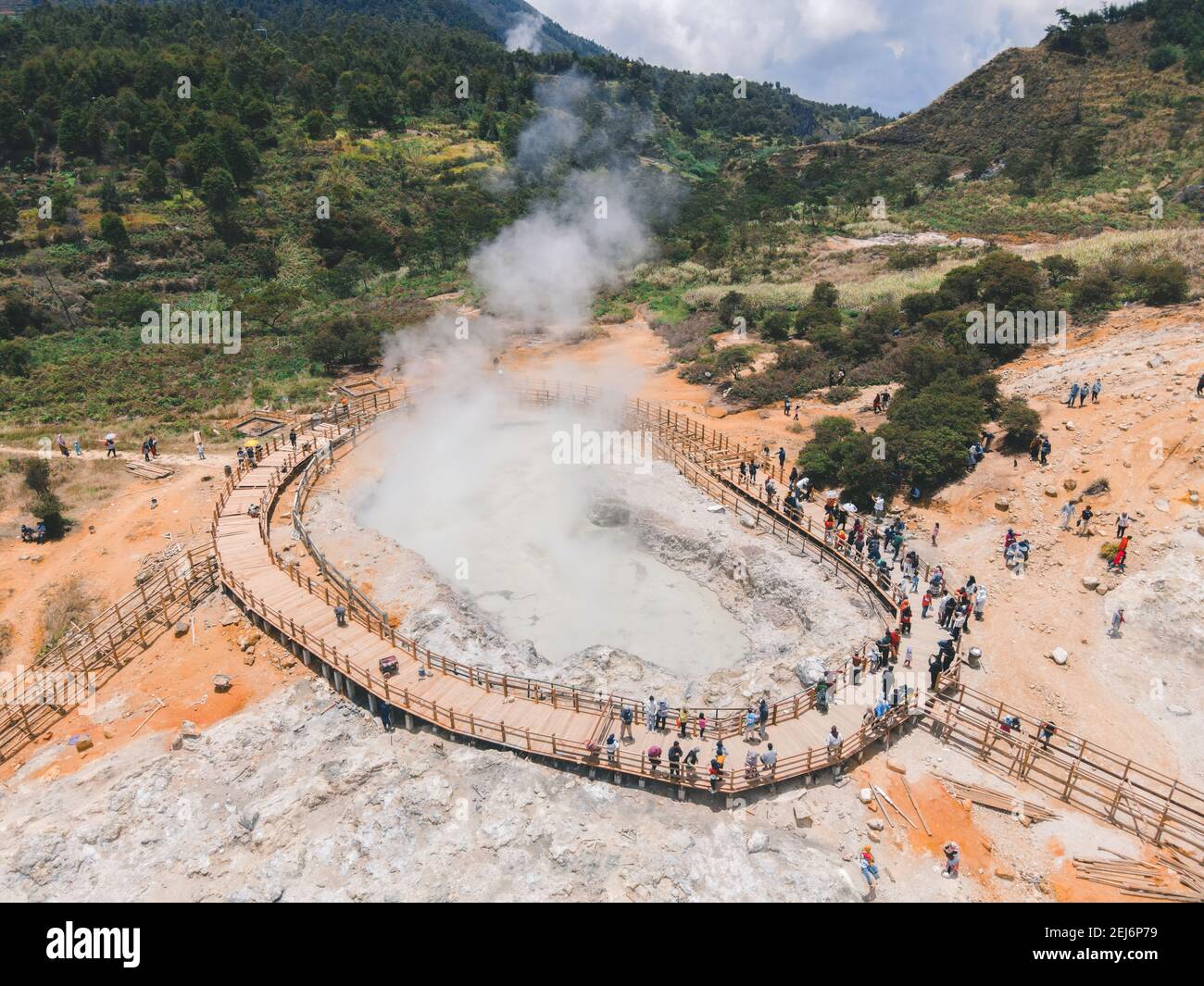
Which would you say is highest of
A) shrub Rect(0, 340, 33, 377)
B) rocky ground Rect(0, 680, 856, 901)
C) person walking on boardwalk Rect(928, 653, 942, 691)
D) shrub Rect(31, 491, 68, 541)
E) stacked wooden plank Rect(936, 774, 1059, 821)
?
shrub Rect(0, 340, 33, 377)

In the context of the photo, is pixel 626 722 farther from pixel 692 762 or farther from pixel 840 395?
pixel 840 395

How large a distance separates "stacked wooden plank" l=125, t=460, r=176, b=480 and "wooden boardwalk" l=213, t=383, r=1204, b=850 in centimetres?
988

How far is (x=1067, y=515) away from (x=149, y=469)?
35991 millimetres

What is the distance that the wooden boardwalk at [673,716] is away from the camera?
52.9ft

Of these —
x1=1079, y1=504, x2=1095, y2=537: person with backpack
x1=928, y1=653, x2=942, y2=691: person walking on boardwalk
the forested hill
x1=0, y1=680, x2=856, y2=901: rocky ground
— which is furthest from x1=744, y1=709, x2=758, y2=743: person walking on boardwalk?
the forested hill

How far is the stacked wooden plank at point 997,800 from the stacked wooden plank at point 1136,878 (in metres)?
1.11

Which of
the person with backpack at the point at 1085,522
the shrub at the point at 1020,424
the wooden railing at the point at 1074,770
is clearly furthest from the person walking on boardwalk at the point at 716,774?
the shrub at the point at 1020,424

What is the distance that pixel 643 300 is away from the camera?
60.2 metres

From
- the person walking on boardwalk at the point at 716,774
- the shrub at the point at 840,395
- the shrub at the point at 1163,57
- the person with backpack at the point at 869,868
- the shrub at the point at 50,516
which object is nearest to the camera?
the person with backpack at the point at 869,868

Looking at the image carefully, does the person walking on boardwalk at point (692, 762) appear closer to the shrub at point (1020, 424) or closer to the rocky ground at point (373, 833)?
the rocky ground at point (373, 833)

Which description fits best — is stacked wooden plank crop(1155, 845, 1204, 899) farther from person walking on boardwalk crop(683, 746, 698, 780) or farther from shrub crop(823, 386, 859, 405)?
shrub crop(823, 386, 859, 405)

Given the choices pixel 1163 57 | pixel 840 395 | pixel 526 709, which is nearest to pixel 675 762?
pixel 526 709

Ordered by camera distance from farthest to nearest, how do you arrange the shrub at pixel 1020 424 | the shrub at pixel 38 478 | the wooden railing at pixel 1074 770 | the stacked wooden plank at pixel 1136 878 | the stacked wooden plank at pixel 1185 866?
1. the shrub at pixel 38 478
2. the shrub at pixel 1020 424
3. the wooden railing at pixel 1074 770
4. the stacked wooden plank at pixel 1185 866
5. the stacked wooden plank at pixel 1136 878

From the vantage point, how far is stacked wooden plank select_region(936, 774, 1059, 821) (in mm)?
15781
